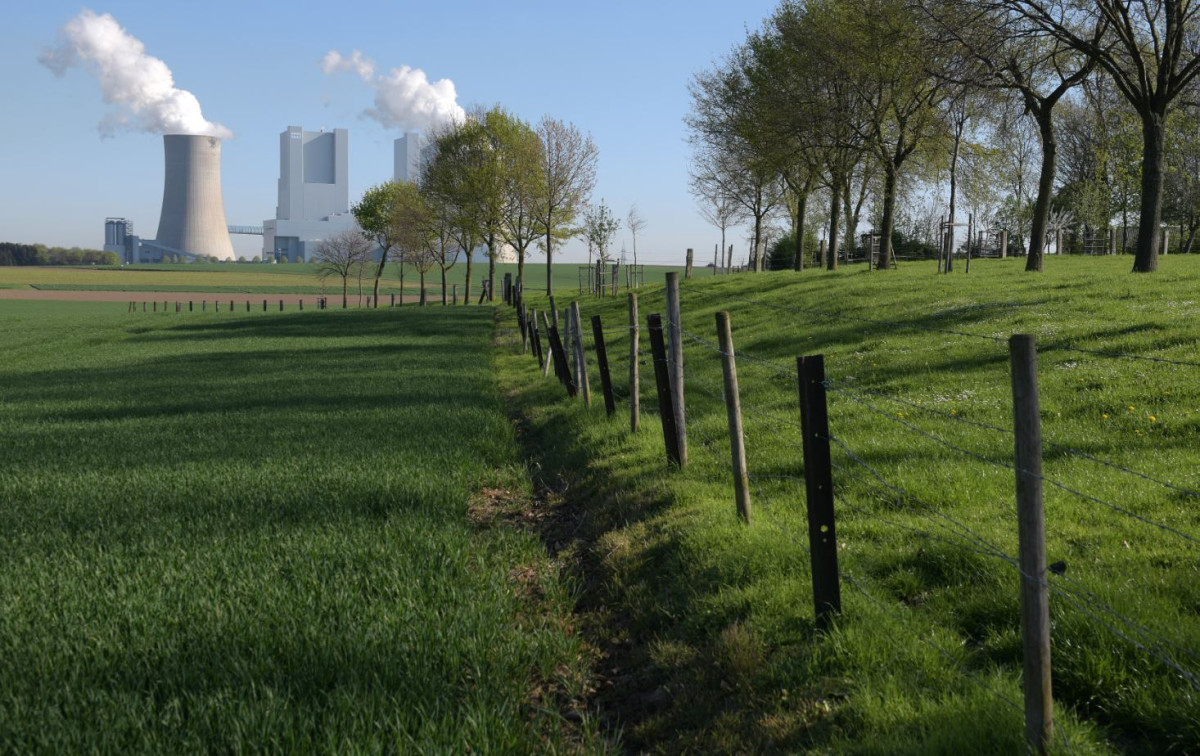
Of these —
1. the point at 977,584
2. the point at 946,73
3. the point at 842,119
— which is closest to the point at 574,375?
the point at 977,584

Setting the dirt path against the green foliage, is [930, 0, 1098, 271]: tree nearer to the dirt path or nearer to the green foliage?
the green foliage

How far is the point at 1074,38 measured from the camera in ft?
80.6

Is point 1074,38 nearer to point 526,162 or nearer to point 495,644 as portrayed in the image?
point 495,644

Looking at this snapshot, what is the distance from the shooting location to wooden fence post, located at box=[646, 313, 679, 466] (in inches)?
368

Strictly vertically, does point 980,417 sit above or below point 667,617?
A: above

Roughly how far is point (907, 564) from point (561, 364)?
11675 millimetres

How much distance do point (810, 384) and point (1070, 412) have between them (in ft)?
20.2

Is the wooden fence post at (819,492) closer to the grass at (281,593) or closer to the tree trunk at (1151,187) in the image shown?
the grass at (281,593)

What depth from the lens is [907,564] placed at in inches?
240

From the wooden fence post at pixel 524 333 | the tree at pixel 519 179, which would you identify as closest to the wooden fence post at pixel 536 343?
the wooden fence post at pixel 524 333

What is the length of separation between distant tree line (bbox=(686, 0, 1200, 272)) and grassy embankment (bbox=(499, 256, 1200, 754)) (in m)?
14.4

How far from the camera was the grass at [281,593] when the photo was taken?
4.18m

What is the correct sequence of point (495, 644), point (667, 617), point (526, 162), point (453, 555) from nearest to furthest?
point (495, 644) < point (667, 617) < point (453, 555) < point (526, 162)

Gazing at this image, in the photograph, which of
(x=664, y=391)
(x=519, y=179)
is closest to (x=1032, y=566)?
(x=664, y=391)
